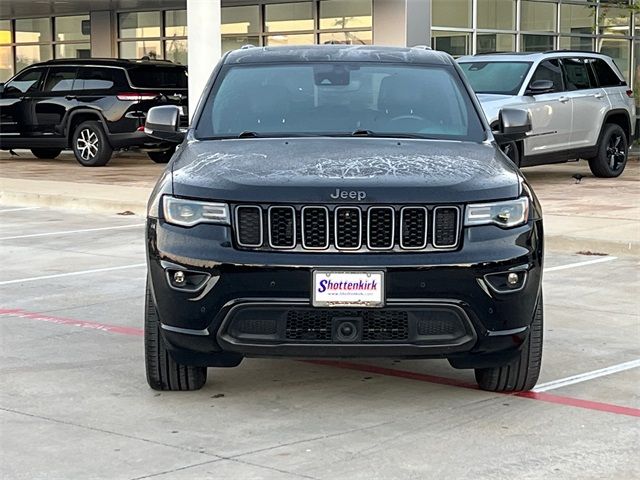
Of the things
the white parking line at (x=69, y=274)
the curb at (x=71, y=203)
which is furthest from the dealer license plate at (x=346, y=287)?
the curb at (x=71, y=203)

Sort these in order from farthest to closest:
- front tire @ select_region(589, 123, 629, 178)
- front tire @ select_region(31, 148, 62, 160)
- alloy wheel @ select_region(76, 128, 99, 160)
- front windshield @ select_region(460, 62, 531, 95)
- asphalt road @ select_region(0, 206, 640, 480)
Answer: front tire @ select_region(31, 148, 62, 160)
alloy wheel @ select_region(76, 128, 99, 160)
front tire @ select_region(589, 123, 629, 178)
front windshield @ select_region(460, 62, 531, 95)
asphalt road @ select_region(0, 206, 640, 480)

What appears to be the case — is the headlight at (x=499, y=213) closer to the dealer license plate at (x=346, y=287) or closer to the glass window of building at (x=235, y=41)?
the dealer license plate at (x=346, y=287)

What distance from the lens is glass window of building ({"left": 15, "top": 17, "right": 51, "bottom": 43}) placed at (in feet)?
102

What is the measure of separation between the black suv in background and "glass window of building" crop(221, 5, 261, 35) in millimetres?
4852

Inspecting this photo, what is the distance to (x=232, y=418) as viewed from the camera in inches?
233

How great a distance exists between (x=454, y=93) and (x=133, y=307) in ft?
9.96

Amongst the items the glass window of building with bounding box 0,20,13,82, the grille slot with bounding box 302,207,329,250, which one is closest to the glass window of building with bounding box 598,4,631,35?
the glass window of building with bounding box 0,20,13,82

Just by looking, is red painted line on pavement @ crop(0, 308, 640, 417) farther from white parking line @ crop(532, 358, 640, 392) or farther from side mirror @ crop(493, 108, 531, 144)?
side mirror @ crop(493, 108, 531, 144)

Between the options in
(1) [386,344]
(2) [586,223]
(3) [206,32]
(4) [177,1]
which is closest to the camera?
(1) [386,344]

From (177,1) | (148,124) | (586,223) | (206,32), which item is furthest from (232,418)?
(177,1)

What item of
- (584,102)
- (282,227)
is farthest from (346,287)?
(584,102)

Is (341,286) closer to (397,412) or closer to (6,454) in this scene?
(397,412)

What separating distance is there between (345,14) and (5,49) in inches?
434

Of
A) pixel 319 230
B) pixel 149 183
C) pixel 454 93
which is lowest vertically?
pixel 149 183
